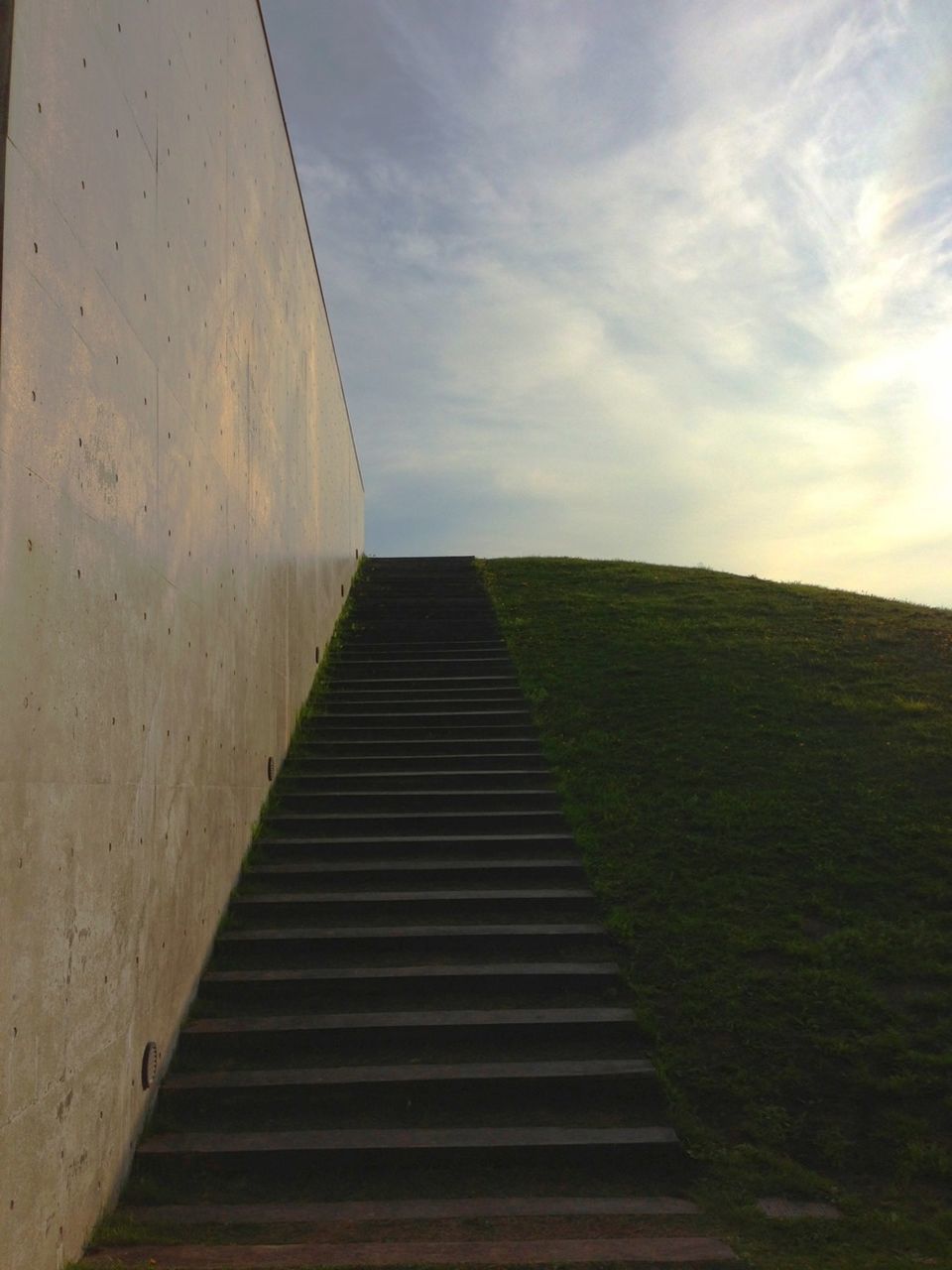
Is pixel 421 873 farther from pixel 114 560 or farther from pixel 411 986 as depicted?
pixel 114 560

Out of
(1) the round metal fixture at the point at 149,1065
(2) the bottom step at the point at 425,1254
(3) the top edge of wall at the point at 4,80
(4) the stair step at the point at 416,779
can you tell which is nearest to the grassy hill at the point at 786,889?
(2) the bottom step at the point at 425,1254

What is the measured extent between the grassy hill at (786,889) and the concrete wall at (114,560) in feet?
7.69

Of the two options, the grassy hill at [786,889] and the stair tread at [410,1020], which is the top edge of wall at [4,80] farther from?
the grassy hill at [786,889]

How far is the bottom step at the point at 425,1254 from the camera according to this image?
3.18 metres

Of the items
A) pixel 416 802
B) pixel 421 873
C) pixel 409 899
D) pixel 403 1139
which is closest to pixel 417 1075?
pixel 403 1139

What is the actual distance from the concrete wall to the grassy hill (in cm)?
234

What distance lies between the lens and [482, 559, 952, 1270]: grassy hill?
12.7ft

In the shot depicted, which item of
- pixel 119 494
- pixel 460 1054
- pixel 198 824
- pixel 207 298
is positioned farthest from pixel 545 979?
pixel 207 298

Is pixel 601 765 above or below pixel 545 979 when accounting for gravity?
above

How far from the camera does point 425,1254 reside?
10.7 ft

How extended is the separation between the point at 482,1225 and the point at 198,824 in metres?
2.33

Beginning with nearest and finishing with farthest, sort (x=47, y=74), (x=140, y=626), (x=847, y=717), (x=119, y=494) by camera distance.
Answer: (x=47, y=74) < (x=119, y=494) < (x=140, y=626) < (x=847, y=717)

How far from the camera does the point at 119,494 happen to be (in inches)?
137

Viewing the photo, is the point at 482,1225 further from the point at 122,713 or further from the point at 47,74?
the point at 47,74
